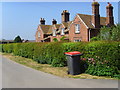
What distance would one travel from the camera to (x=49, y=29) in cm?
4225

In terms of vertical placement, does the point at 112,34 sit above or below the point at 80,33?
below

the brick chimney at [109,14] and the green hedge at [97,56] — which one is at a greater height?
the brick chimney at [109,14]

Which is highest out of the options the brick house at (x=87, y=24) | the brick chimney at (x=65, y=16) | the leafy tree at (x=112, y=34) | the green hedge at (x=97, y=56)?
the brick chimney at (x=65, y=16)

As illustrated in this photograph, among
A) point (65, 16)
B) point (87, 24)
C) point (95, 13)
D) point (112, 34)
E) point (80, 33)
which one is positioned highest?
point (65, 16)

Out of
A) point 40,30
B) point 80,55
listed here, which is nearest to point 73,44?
point 80,55

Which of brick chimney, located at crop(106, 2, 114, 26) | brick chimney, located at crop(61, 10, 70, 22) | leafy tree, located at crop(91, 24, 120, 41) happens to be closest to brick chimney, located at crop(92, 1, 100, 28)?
brick chimney, located at crop(106, 2, 114, 26)

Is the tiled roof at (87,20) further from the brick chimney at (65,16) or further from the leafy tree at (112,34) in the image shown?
the leafy tree at (112,34)

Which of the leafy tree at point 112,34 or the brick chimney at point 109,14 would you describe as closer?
the leafy tree at point 112,34

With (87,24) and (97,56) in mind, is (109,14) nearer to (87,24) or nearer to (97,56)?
(87,24)

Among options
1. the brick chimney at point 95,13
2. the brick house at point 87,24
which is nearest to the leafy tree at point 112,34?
the brick house at point 87,24

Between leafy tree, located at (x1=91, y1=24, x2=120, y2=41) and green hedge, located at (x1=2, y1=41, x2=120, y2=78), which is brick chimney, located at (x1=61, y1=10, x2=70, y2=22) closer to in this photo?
leafy tree, located at (x1=91, y1=24, x2=120, y2=41)

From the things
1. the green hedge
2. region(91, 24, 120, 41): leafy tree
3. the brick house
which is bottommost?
the green hedge

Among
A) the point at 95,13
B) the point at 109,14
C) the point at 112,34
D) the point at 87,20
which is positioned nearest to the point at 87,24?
the point at 87,20

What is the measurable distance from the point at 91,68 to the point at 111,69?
108 cm
